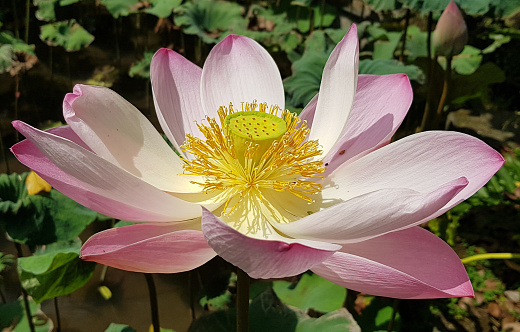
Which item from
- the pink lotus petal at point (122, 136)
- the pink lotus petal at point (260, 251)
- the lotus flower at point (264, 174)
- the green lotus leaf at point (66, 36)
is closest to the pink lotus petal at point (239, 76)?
the lotus flower at point (264, 174)

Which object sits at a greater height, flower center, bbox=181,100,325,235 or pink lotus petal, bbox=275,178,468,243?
pink lotus petal, bbox=275,178,468,243

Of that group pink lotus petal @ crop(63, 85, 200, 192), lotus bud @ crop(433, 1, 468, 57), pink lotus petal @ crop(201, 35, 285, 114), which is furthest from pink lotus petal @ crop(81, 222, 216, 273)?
lotus bud @ crop(433, 1, 468, 57)

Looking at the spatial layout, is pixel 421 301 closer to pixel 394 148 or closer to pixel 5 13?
pixel 394 148

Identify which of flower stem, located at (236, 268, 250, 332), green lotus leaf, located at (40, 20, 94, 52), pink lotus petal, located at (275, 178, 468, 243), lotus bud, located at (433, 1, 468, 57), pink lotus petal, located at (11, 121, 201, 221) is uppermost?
lotus bud, located at (433, 1, 468, 57)

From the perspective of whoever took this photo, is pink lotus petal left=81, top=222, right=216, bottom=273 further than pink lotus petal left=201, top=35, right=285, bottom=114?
No

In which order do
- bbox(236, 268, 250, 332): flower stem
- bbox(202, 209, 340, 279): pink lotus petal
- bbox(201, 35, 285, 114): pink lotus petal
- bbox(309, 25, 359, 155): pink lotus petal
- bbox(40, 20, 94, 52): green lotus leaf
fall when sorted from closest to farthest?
bbox(202, 209, 340, 279): pink lotus petal → bbox(236, 268, 250, 332): flower stem → bbox(309, 25, 359, 155): pink lotus petal → bbox(201, 35, 285, 114): pink lotus petal → bbox(40, 20, 94, 52): green lotus leaf

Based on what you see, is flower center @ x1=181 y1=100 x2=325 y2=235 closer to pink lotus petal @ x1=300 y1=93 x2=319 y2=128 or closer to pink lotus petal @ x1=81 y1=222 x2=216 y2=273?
pink lotus petal @ x1=300 y1=93 x2=319 y2=128

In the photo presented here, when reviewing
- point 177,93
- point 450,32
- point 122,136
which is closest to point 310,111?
point 177,93
